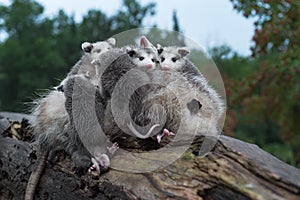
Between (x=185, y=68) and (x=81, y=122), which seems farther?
(x=185, y=68)

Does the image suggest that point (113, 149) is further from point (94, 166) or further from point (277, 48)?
point (277, 48)

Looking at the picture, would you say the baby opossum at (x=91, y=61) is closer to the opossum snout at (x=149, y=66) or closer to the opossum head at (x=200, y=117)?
the opossum snout at (x=149, y=66)

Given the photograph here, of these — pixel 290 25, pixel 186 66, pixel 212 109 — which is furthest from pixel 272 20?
pixel 212 109

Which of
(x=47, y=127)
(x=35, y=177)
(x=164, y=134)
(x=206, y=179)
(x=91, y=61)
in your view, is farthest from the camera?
(x=91, y=61)

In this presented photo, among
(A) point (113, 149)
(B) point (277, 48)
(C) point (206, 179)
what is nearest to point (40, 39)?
(B) point (277, 48)

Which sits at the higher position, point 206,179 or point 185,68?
point 185,68

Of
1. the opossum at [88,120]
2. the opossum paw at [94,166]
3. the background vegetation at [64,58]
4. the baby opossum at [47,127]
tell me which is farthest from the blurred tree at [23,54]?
the opossum paw at [94,166]

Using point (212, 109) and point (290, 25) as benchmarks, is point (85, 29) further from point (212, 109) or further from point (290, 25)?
point (212, 109)
